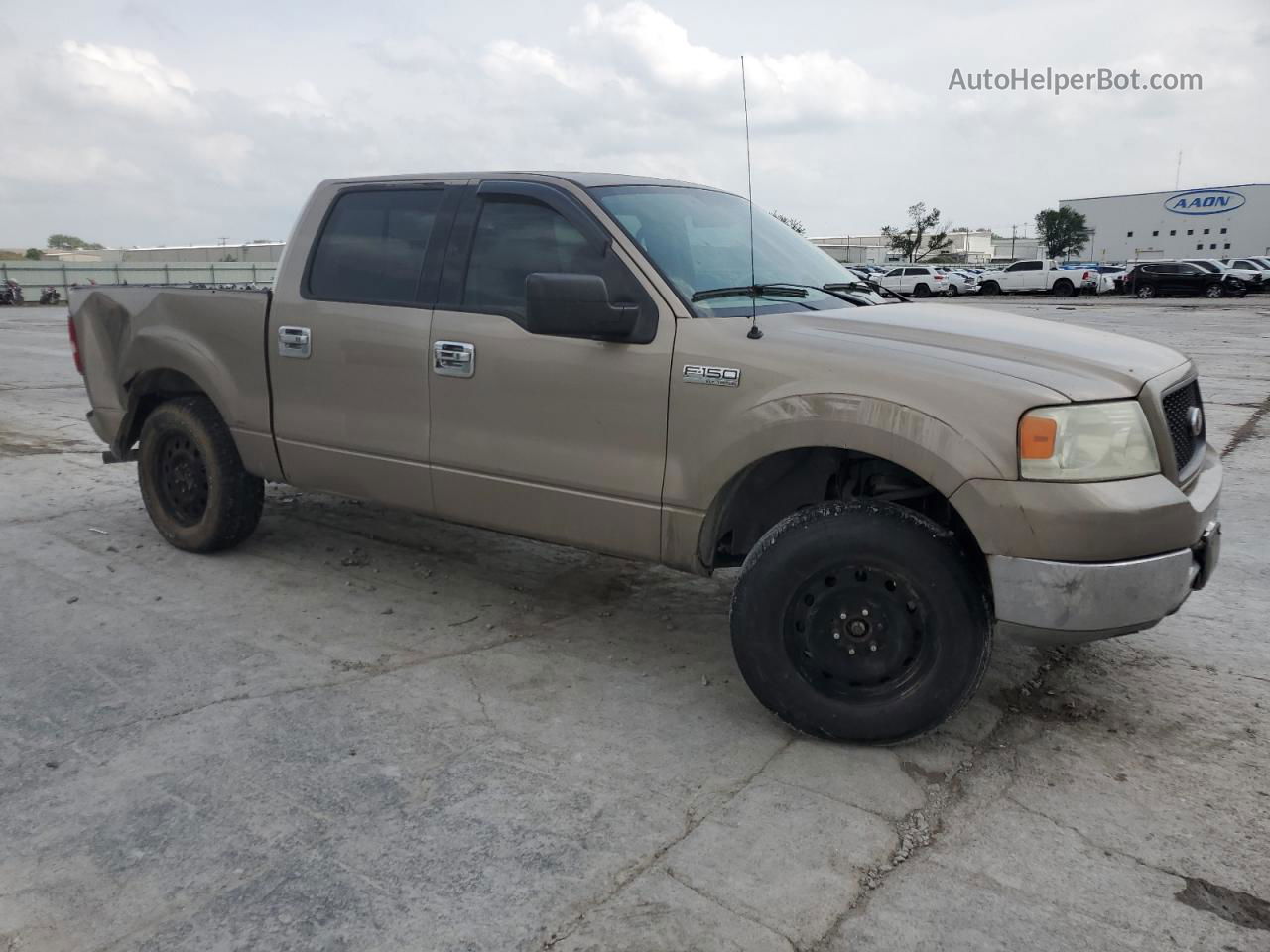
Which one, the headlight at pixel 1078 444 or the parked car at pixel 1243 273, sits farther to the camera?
the parked car at pixel 1243 273

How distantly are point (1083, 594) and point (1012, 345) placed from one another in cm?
87

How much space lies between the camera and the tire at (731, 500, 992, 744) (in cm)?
311

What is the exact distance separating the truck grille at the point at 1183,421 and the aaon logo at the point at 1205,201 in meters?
87.4

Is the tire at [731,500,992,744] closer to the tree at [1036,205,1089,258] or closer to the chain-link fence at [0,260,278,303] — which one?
the chain-link fence at [0,260,278,303]

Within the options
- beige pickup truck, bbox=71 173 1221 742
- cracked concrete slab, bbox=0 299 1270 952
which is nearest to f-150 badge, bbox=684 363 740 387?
beige pickup truck, bbox=71 173 1221 742

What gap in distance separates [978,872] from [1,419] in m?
10.1

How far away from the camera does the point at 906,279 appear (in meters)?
43.6

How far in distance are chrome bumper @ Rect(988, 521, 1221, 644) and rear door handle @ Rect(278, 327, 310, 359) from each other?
3104 millimetres

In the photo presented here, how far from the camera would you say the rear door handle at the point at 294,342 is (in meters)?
4.57

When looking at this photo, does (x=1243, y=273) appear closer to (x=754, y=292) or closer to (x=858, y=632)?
(x=754, y=292)

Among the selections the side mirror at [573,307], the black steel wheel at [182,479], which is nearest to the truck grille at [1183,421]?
the side mirror at [573,307]

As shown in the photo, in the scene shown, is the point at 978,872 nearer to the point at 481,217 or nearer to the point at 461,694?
the point at 461,694

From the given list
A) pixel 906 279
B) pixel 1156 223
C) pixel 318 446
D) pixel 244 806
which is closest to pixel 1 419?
pixel 318 446

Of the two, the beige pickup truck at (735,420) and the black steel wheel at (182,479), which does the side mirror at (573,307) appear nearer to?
the beige pickup truck at (735,420)
